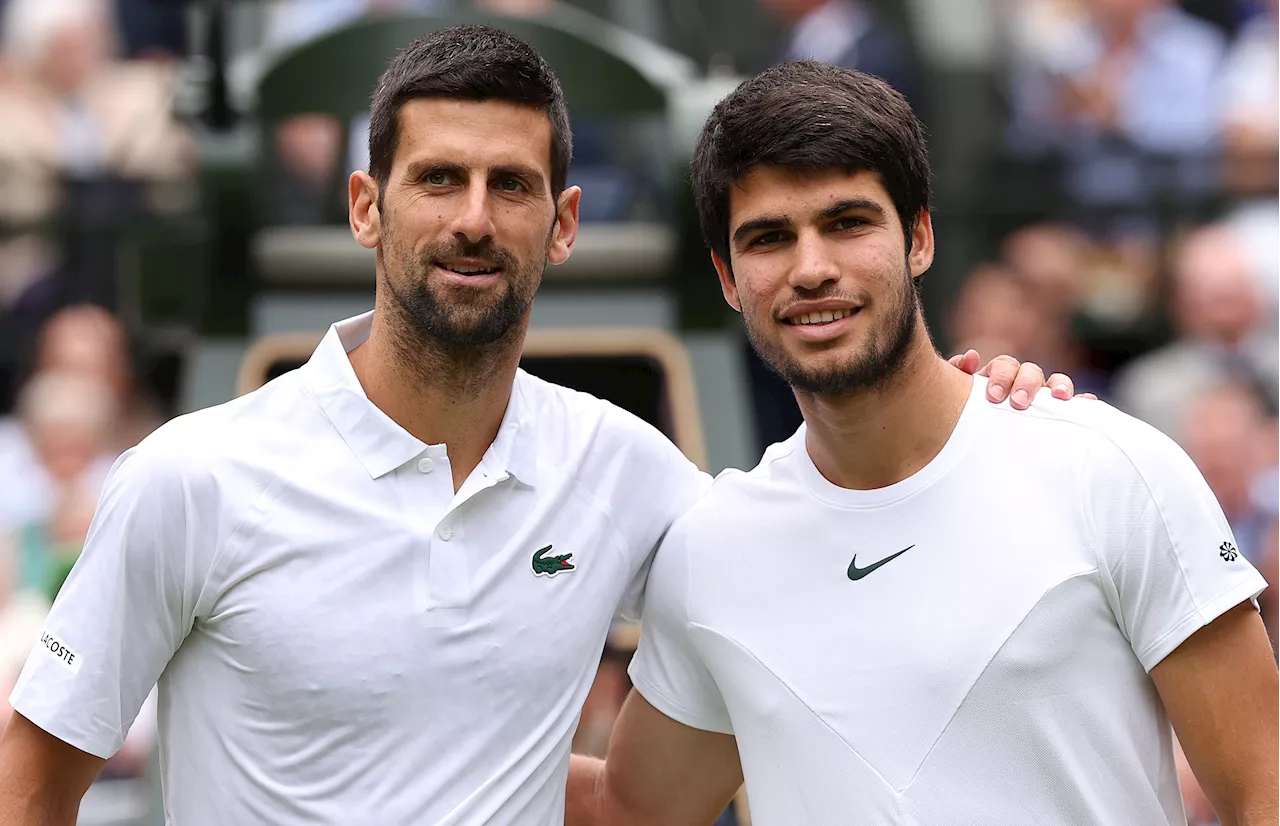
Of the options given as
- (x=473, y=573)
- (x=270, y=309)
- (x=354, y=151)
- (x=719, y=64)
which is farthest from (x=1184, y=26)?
(x=473, y=573)

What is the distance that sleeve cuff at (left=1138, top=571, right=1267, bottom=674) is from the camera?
77.0 inches

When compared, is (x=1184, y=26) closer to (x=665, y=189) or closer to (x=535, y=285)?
(x=665, y=189)

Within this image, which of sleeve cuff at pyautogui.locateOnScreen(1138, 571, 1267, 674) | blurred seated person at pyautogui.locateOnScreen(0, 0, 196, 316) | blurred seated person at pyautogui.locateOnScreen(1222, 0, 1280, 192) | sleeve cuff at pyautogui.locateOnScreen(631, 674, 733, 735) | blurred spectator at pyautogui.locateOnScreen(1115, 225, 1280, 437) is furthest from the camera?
blurred seated person at pyautogui.locateOnScreen(0, 0, 196, 316)

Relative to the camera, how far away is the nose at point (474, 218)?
2.10m

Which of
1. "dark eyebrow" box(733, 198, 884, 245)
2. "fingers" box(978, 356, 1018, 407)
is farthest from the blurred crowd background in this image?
"dark eyebrow" box(733, 198, 884, 245)

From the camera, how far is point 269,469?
2082mm

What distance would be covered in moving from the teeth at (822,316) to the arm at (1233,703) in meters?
0.56

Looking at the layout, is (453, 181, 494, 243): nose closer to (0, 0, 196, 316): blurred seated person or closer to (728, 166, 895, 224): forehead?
(728, 166, 895, 224): forehead

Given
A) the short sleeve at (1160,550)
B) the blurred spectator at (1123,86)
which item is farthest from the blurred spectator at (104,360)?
the short sleeve at (1160,550)

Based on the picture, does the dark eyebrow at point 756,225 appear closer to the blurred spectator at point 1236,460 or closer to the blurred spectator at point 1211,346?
the blurred spectator at point 1236,460

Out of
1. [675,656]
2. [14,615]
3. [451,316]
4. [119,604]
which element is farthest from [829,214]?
[14,615]

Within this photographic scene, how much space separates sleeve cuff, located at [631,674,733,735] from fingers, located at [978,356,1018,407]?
1.89ft

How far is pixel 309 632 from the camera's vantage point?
80.0 inches

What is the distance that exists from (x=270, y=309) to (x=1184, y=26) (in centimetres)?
344
